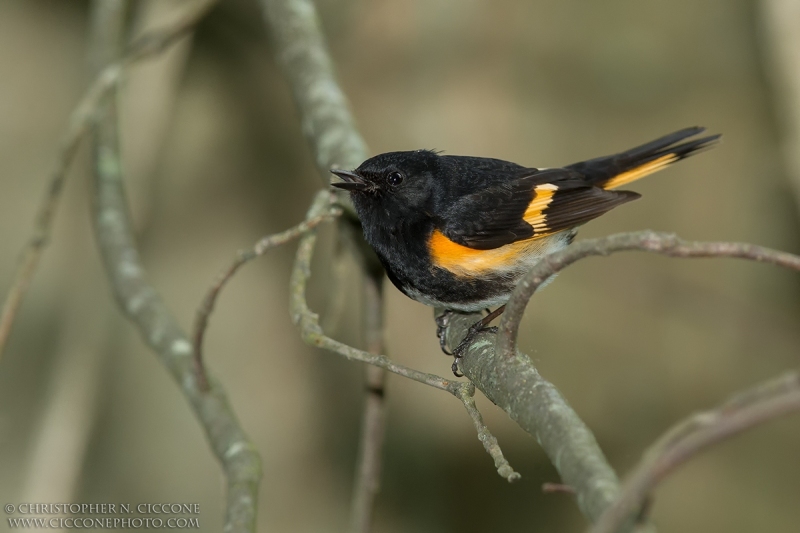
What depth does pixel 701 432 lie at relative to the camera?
0.95 metres

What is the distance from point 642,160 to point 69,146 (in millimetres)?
2158

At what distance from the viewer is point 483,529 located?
170 inches

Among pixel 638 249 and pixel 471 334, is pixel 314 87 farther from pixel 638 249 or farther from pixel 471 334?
pixel 638 249

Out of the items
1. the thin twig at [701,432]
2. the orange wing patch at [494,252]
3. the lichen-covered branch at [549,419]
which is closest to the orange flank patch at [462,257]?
the orange wing patch at [494,252]

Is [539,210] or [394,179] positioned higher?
[394,179]

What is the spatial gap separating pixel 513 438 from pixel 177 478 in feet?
6.04

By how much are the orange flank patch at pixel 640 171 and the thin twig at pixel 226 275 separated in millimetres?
1247

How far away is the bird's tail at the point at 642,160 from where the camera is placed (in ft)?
9.16

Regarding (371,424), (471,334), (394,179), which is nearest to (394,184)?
(394,179)

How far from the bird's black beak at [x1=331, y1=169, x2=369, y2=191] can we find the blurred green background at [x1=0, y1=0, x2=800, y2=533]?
169 cm

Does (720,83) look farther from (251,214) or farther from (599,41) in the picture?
(251,214)

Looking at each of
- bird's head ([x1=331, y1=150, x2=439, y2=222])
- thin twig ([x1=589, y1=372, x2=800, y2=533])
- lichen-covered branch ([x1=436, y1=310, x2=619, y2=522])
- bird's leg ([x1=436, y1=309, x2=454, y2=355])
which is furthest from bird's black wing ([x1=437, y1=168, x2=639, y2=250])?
thin twig ([x1=589, y1=372, x2=800, y2=533])

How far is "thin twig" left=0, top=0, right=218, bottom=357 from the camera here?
252 centimetres

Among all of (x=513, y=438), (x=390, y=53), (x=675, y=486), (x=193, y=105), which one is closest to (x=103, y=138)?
(x=193, y=105)
